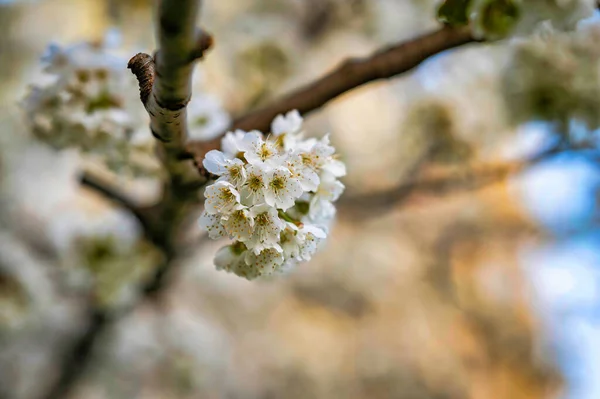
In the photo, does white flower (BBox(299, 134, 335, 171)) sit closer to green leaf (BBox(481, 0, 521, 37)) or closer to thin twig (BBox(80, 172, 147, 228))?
green leaf (BBox(481, 0, 521, 37))

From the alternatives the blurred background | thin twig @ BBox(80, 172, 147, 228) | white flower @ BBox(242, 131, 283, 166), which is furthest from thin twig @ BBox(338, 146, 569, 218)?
white flower @ BBox(242, 131, 283, 166)

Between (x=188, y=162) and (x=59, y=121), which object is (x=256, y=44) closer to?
(x=59, y=121)

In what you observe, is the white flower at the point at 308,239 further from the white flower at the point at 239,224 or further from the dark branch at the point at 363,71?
the dark branch at the point at 363,71

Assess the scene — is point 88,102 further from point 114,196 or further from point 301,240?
point 301,240

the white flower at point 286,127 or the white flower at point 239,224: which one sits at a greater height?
the white flower at point 286,127

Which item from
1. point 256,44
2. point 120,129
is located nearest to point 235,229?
point 120,129

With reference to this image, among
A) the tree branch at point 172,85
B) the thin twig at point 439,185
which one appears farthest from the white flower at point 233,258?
the thin twig at point 439,185
